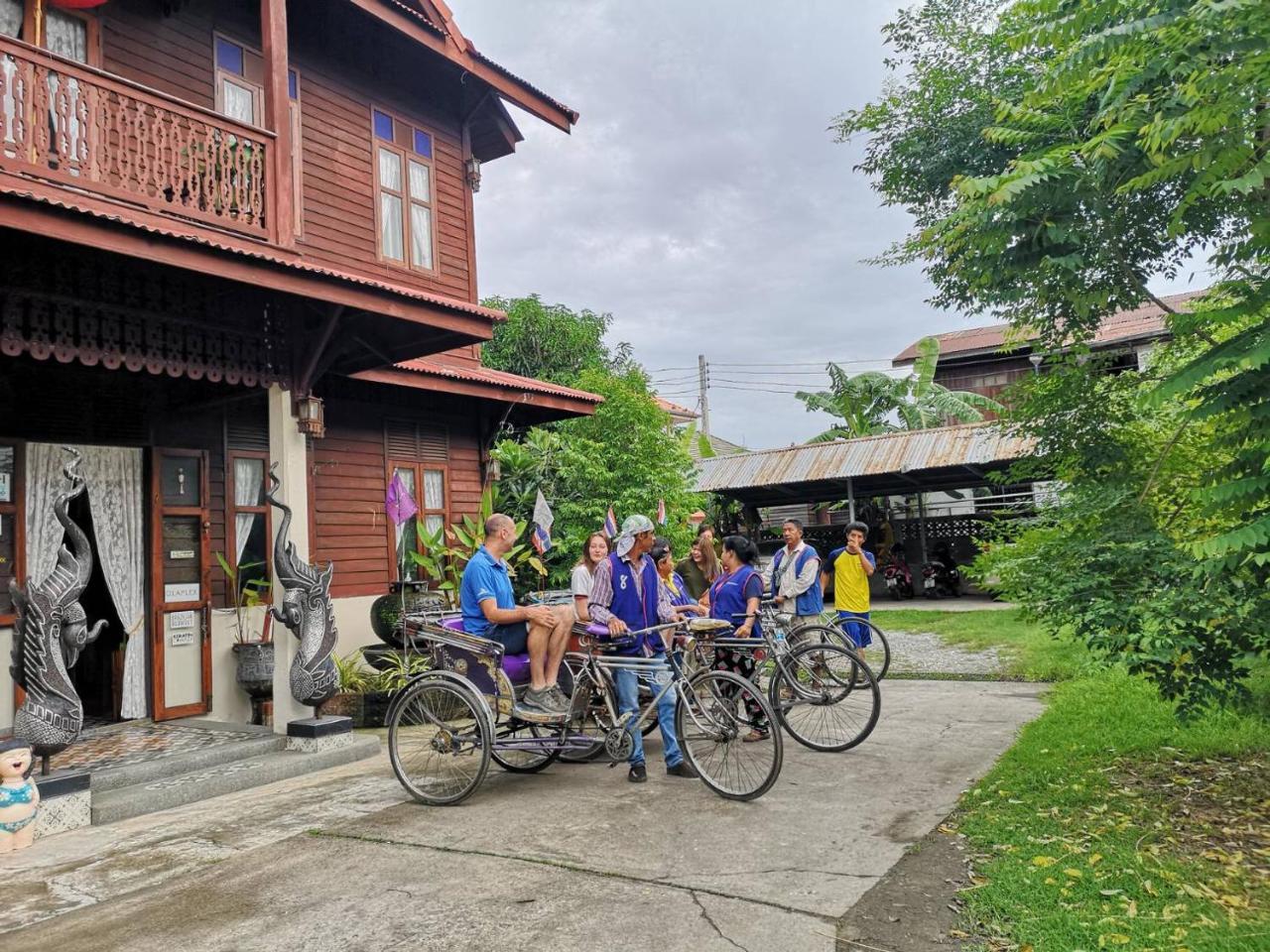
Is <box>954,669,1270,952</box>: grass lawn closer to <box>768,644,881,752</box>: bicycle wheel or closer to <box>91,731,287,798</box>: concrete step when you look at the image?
<box>768,644,881,752</box>: bicycle wheel

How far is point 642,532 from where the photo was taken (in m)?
5.86

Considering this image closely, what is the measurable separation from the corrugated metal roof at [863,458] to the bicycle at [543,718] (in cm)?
1356

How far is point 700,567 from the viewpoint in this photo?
1001 centimetres

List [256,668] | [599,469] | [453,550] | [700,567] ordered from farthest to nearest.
Answer: [599,469], [453,550], [700,567], [256,668]

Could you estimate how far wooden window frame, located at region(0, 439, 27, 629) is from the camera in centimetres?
740

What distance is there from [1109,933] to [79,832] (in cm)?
550

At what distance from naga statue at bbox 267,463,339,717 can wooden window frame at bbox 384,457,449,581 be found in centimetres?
349

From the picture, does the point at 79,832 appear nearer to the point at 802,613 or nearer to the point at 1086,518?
the point at 802,613

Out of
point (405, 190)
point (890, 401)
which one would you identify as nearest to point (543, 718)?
point (405, 190)

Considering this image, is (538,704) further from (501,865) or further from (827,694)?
(827,694)

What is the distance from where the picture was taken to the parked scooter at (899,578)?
69.0ft

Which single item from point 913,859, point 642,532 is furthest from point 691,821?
point 642,532

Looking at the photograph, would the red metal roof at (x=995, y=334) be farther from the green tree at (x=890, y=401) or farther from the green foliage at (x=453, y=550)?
the green foliage at (x=453, y=550)

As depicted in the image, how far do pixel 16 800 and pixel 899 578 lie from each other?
18.6 m
